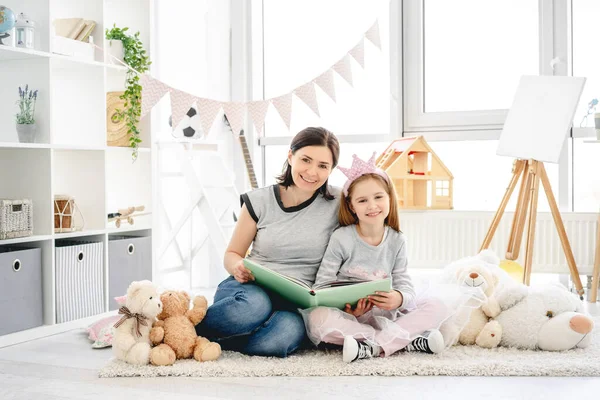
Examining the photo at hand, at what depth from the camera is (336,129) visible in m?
3.79

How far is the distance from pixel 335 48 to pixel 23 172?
6.29 ft

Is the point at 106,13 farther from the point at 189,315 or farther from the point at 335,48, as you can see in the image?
the point at 189,315

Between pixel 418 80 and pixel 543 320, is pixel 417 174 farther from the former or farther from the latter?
pixel 543 320

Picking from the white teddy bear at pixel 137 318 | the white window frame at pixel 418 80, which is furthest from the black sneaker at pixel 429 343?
the white window frame at pixel 418 80

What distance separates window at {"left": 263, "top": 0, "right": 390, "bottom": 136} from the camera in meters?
3.69

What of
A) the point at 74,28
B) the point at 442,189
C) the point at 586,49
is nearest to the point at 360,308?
the point at 442,189

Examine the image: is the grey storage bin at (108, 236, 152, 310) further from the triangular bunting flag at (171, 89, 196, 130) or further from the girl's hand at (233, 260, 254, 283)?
the girl's hand at (233, 260, 254, 283)

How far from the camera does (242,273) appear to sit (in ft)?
6.98

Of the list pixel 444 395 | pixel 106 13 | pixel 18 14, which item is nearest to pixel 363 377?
pixel 444 395

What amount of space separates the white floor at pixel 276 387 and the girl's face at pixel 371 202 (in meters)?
0.53

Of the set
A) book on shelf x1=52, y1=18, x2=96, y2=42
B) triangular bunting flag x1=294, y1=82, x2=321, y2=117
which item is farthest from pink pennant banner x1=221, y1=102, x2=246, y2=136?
book on shelf x1=52, y1=18, x2=96, y2=42

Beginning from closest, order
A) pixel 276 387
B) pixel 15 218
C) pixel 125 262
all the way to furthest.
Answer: pixel 276 387, pixel 15 218, pixel 125 262

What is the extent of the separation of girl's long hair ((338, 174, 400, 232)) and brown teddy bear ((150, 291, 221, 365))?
1.72 feet

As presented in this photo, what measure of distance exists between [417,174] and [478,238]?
0.43m
